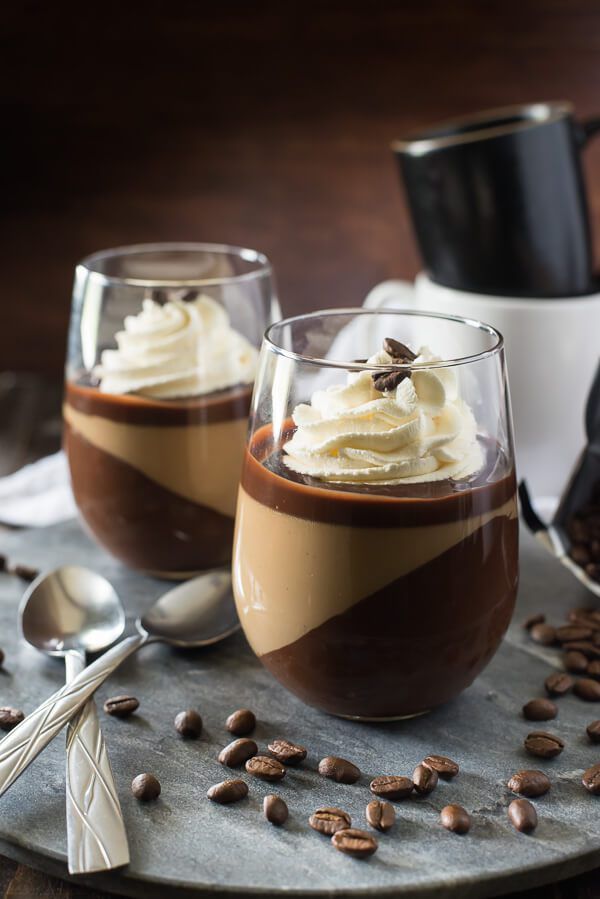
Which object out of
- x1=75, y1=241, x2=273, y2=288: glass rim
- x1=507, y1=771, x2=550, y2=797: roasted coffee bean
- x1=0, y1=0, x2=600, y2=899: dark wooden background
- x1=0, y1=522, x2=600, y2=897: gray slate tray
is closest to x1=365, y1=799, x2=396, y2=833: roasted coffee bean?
x1=0, y1=522, x2=600, y2=897: gray slate tray

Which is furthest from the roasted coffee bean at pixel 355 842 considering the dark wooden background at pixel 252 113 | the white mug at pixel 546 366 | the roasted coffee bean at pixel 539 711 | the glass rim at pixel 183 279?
the dark wooden background at pixel 252 113

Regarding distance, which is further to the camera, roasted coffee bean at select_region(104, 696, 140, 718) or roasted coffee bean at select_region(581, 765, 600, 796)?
roasted coffee bean at select_region(104, 696, 140, 718)

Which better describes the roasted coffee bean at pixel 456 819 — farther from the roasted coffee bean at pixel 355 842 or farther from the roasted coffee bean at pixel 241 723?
the roasted coffee bean at pixel 241 723

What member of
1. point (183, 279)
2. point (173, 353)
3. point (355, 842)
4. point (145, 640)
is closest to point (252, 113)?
point (183, 279)

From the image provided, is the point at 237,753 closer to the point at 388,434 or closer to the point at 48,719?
the point at 48,719

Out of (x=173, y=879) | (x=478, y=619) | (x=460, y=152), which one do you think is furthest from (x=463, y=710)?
(x=460, y=152)

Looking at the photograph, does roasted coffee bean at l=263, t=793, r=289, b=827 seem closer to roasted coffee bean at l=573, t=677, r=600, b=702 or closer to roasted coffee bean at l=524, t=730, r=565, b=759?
roasted coffee bean at l=524, t=730, r=565, b=759
